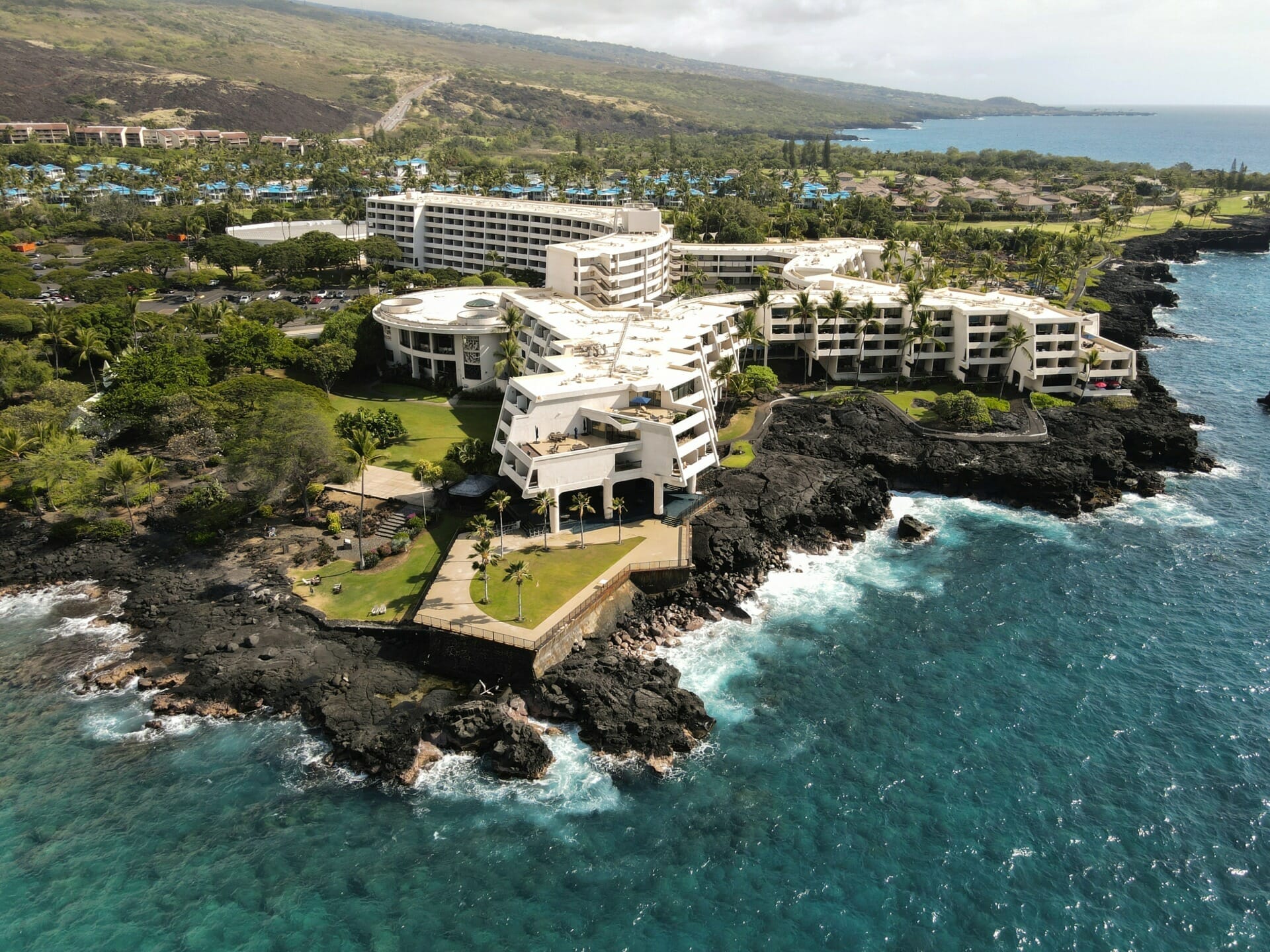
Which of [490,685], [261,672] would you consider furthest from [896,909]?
[261,672]

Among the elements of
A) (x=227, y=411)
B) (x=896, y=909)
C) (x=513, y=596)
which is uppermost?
(x=227, y=411)

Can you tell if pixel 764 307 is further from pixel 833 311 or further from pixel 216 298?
pixel 216 298

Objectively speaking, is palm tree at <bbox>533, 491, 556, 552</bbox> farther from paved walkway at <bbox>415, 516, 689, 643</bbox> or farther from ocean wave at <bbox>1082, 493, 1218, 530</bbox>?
ocean wave at <bbox>1082, 493, 1218, 530</bbox>

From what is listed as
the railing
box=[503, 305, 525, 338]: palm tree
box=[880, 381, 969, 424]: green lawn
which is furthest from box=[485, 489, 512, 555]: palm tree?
box=[880, 381, 969, 424]: green lawn

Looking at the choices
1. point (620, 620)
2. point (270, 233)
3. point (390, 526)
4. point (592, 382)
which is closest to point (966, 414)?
point (592, 382)

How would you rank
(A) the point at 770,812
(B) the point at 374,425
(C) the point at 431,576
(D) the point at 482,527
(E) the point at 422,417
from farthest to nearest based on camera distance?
(E) the point at 422,417 < (B) the point at 374,425 < (C) the point at 431,576 < (D) the point at 482,527 < (A) the point at 770,812

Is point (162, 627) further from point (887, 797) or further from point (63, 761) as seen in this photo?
point (887, 797)

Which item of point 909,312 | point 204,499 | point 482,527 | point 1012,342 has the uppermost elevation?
point 909,312
